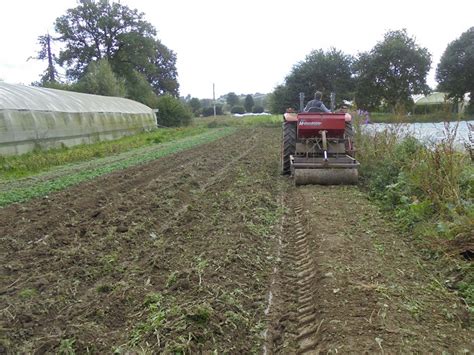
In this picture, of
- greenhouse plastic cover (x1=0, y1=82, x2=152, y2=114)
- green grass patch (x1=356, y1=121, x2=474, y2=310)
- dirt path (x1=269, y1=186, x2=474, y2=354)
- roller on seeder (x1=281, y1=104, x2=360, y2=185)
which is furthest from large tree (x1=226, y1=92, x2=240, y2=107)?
dirt path (x1=269, y1=186, x2=474, y2=354)

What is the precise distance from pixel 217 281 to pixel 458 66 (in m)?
36.7

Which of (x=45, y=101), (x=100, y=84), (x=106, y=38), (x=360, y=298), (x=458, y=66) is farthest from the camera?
(x=106, y=38)

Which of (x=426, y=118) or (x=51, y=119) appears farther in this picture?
(x=51, y=119)

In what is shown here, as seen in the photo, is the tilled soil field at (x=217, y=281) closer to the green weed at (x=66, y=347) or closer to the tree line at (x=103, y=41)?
the green weed at (x=66, y=347)

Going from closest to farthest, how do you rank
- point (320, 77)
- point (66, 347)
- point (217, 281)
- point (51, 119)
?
point (66, 347), point (217, 281), point (51, 119), point (320, 77)

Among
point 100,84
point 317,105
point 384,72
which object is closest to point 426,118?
point 317,105

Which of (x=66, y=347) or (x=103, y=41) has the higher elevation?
(x=103, y=41)

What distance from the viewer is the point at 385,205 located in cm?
659

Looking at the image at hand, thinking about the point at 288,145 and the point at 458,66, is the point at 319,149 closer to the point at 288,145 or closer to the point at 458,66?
the point at 288,145

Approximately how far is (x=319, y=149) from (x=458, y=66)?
30.9 m

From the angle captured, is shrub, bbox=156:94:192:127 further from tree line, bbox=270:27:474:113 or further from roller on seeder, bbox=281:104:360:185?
roller on seeder, bbox=281:104:360:185

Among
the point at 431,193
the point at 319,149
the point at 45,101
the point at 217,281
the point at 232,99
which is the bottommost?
the point at 217,281

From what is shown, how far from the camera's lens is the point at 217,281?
3916mm

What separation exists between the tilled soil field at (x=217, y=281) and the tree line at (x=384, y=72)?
29.3 m
